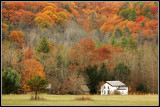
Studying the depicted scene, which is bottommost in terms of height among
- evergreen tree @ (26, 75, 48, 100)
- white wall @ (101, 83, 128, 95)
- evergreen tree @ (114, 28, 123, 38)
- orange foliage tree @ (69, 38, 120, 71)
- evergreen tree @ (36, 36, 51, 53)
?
white wall @ (101, 83, 128, 95)

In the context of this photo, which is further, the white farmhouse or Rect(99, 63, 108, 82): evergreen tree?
Rect(99, 63, 108, 82): evergreen tree

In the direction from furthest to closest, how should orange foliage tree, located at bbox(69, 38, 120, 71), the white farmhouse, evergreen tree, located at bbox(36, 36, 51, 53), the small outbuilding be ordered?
evergreen tree, located at bbox(36, 36, 51, 53), orange foliage tree, located at bbox(69, 38, 120, 71), the white farmhouse, the small outbuilding

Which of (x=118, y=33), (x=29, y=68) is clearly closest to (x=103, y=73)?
(x=29, y=68)

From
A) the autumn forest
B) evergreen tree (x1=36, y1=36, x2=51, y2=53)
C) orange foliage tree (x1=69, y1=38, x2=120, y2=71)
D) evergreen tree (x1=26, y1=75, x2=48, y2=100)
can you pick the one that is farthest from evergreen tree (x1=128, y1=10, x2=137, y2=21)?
evergreen tree (x1=26, y1=75, x2=48, y2=100)

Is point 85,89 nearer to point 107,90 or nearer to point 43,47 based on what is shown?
point 107,90

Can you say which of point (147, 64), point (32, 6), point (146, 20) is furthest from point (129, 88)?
point (32, 6)

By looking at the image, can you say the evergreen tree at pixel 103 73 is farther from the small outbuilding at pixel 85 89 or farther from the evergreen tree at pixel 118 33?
the evergreen tree at pixel 118 33

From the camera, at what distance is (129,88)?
148 feet

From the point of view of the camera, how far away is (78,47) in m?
51.4

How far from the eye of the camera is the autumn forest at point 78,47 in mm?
44406

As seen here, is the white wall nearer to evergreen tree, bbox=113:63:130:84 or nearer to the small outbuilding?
the small outbuilding

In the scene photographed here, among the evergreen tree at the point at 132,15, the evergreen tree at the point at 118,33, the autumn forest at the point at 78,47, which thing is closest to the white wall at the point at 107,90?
the autumn forest at the point at 78,47

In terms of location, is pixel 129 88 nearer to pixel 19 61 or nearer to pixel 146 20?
pixel 19 61

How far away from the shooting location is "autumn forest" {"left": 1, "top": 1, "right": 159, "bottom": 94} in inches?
1748
